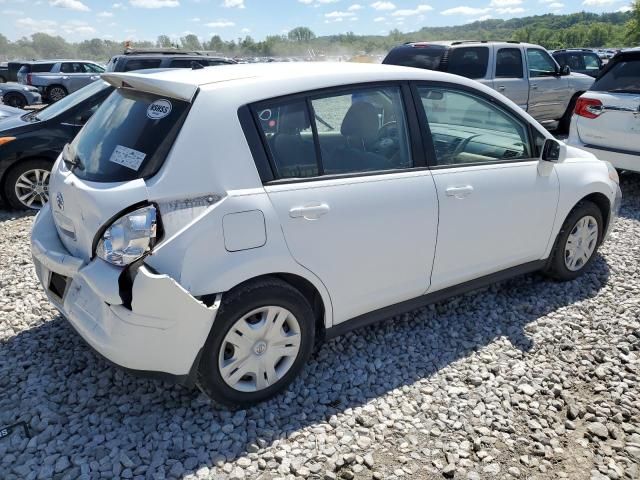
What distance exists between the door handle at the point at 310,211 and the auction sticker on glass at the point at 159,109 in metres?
0.79

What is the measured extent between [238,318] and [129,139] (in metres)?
1.06

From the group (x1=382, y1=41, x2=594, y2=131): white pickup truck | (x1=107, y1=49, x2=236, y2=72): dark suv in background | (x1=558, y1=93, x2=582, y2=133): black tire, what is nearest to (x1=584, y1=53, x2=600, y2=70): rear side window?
(x1=382, y1=41, x2=594, y2=131): white pickup truck

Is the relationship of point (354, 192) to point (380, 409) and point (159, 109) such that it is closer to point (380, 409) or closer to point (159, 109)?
point (159, 109)

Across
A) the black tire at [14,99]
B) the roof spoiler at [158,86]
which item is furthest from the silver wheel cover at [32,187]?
the black tire at [14,99]

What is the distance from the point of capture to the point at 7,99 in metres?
17.5

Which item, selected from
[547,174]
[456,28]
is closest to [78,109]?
[547,174]

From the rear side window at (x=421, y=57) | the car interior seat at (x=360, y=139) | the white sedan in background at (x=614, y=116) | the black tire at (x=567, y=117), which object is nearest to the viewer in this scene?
the car interior seat at (x=360, y=139)

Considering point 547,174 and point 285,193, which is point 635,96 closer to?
point 547,174

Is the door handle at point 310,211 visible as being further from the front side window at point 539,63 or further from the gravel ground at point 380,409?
the front side window at point 539,63

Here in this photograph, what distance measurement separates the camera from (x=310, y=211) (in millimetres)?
2697

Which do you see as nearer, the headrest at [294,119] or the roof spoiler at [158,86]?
the roof spoiler at [158,86]

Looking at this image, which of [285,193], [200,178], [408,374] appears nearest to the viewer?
[200,178]

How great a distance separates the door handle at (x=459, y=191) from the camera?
10.6 feet

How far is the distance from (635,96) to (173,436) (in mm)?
6221
